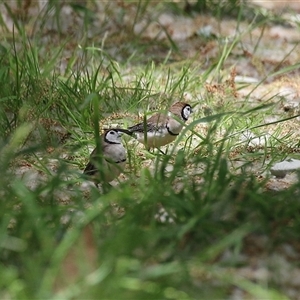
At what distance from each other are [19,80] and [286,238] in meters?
2.59

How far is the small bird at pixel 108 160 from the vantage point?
13.0 ft

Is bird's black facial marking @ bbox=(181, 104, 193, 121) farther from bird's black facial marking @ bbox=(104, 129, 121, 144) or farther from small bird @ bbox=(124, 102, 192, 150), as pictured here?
bird's black facial marking @ bbox=(104, 129, 121, 144)

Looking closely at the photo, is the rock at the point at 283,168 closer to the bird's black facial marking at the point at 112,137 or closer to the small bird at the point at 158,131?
the small bird at the point at 158,131

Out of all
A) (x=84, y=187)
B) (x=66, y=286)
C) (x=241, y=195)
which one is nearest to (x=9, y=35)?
(x=84, y=187)

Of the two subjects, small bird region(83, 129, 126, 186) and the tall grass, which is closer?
the tall grass

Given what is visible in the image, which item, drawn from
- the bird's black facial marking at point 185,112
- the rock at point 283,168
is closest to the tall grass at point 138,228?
the rock at point 283,168

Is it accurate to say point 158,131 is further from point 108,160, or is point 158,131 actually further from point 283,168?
point 108,160

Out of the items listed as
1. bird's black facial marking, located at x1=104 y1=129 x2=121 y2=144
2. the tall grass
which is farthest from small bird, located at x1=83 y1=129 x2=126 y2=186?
the tall grass

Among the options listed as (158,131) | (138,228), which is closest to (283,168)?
(158,131)

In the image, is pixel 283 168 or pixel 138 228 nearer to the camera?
pixel 138 228

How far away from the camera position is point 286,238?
11.1 ft

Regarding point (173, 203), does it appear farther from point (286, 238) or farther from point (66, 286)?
point (66, 286)

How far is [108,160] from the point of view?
4020 millimetres

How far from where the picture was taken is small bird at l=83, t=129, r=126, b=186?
397 cm
